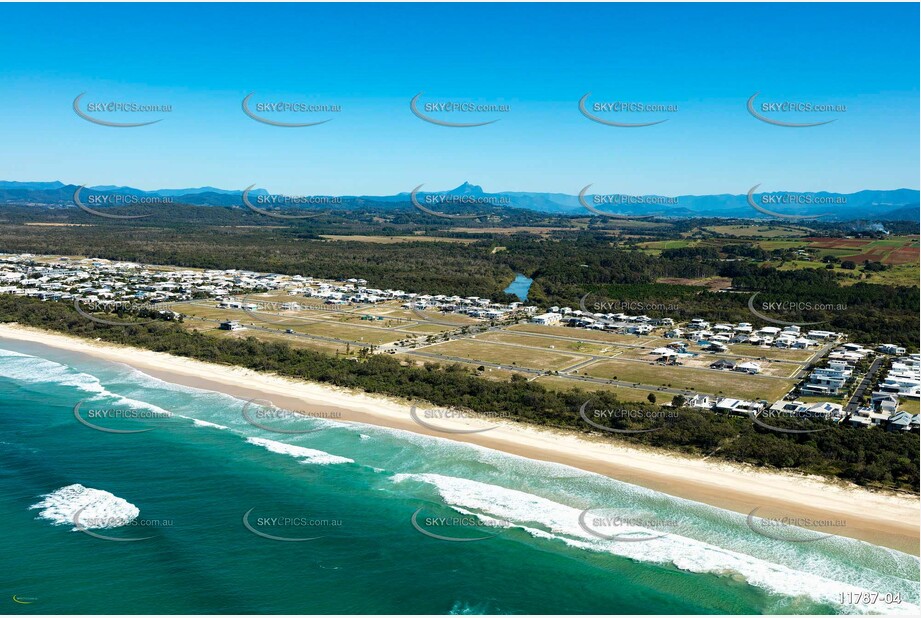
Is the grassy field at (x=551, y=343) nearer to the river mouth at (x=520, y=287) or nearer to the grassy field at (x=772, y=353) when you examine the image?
the grassy field at (x=772, y=353)

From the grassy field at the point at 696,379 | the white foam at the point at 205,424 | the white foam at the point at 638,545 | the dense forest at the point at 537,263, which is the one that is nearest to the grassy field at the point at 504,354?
the grassy field at the point at 696,379

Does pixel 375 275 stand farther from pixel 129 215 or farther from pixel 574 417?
pixel 129 215

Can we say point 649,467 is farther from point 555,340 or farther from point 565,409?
point 555,340

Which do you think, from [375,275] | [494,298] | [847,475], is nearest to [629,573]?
[847,475]

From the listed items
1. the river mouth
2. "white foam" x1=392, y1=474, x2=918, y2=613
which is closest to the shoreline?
"white foam" x1=392, y1=474, x2=918, y2=613

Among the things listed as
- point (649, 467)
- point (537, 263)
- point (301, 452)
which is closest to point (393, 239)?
point (537, 263)

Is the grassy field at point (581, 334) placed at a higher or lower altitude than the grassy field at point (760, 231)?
lower

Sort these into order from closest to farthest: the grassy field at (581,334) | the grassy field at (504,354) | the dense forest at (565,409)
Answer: the dense forest at (565,409) < the grassy field at (504,354) < the grassy field at (581,334)
